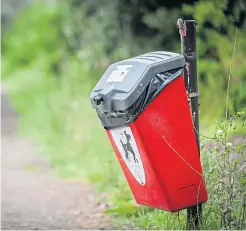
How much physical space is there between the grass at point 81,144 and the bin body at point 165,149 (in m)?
0.50

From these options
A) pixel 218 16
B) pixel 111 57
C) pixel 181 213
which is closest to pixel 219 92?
pixel 218 16

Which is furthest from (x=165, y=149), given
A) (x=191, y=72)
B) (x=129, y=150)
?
(x=191, y=72)

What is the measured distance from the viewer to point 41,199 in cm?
786

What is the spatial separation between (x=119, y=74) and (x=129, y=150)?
0.52 metres

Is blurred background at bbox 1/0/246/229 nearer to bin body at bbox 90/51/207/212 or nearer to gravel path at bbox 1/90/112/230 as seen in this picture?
gravel path at bbox 1/90/112/230

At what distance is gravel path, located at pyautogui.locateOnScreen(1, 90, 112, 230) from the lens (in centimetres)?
634

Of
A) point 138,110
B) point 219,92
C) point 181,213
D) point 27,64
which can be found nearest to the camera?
point 138,110

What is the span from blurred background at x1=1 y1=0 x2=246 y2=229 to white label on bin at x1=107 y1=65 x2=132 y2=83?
94cm

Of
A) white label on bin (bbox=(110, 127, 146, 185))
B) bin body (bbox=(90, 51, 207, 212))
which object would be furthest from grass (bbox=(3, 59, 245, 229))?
white label on bin (bbox=(110, 127, 146, 185))

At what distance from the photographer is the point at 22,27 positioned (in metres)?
34.5

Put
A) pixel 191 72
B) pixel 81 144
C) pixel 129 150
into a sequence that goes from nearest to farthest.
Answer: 1. pixel 129 150
2. pixel 191 72
3. pixel 81 144

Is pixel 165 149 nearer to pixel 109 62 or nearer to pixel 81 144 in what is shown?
pixel 81 144

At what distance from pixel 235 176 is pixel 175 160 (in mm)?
507

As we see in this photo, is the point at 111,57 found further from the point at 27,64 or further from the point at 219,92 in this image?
the point at 27,64
